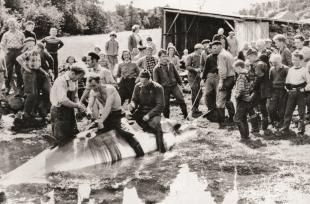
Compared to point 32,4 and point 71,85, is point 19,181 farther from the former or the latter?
point 32,4

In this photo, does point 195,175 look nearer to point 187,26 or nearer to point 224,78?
point 224,78

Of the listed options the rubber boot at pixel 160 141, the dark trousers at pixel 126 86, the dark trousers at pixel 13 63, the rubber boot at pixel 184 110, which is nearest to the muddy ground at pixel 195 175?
the rubber boot at pixel 160 141

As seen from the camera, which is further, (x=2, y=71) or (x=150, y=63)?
(x=150, y=63)

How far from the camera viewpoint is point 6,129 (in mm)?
13398

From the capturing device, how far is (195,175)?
9219 millimetres

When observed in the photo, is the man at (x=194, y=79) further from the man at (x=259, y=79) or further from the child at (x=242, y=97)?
the child at (x=242, y=97)

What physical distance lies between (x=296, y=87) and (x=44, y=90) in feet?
22.5

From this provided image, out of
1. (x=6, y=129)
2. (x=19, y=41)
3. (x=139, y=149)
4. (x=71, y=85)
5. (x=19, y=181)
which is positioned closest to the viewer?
(x=19, y=181)

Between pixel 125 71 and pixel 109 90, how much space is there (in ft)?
14.2

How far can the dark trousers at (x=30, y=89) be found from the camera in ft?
44.9

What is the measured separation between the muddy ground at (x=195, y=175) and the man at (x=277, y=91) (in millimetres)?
904

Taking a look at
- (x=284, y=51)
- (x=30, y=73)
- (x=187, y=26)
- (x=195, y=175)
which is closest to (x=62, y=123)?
(x=195, y=175)

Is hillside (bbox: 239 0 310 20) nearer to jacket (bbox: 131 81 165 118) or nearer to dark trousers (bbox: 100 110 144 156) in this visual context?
jacket (bbox: 131 81 165 118)

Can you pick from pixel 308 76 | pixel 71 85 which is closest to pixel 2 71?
pixel 71 85
